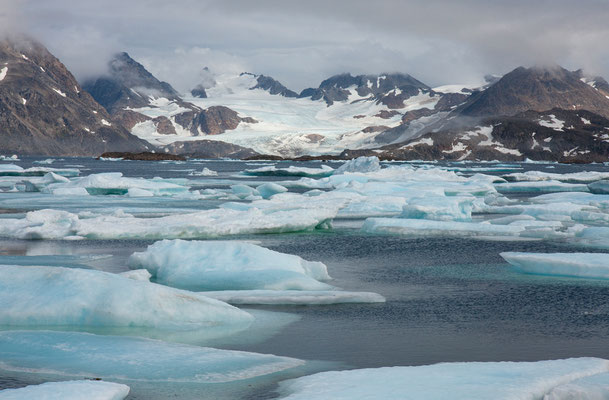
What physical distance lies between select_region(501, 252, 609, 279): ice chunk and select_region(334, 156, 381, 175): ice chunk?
5158cm

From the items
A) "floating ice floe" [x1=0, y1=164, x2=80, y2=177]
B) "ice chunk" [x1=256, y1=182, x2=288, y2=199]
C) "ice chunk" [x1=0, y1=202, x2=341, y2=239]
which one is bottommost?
"ice chunk" [x1=0, y1=202, x2=341, y2=239]

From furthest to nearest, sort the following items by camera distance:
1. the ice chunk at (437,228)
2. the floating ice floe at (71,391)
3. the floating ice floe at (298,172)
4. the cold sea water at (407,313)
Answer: the floating ice floe at (298,172), the ice chunk at (437,228), the cold sea water at (407,313), the floating ice floe at (71,391)

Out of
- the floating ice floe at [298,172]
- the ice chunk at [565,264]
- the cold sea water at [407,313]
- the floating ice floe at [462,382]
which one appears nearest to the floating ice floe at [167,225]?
the cold sea water at [407,313]

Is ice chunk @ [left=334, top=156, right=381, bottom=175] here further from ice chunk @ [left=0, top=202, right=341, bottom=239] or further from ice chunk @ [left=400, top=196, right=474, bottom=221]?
ice chunk @ [left=0, top=202, right=341, bottom=239]

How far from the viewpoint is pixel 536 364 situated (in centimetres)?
774

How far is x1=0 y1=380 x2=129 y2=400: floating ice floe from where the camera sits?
629cm

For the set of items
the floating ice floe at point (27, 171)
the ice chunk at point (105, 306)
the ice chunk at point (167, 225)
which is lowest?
the ice chunk at point (105, 306)

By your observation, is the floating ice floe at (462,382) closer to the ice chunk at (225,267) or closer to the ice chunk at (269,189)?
the ice chunk at (225,267)

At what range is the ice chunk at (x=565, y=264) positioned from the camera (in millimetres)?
14180

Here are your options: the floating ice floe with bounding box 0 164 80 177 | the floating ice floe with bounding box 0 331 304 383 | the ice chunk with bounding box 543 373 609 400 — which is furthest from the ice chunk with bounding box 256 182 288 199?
the floating ice floe with bounding box 0 164 80 177

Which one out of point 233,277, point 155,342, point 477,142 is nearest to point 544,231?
point 233,277

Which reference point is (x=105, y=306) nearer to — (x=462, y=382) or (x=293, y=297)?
(x=293, y=297)

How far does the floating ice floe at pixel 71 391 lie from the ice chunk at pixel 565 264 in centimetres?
1033

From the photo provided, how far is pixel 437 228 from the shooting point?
22.1 meters
